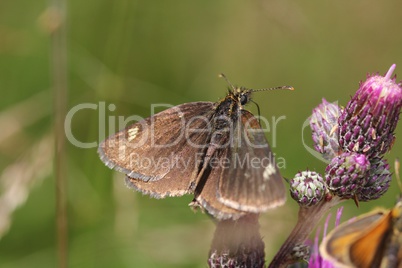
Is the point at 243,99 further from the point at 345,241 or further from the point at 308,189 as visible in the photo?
the point at 345,241

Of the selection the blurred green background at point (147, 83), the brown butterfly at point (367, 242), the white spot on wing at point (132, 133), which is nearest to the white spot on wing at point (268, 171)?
the brown butterfly at point (367, 242)

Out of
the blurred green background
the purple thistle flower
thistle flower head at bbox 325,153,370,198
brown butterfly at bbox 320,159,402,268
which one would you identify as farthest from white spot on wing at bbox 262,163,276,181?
the blurred green background

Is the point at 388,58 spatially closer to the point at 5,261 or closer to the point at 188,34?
the point at 188,34

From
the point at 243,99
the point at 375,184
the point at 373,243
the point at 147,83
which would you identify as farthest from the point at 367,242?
the point at 147,83

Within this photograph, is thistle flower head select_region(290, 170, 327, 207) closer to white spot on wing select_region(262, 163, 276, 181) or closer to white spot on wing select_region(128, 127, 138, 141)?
white spot on wing select_region(262, 163, 276, 181)

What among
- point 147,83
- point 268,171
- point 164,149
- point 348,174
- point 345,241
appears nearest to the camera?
point 345,241

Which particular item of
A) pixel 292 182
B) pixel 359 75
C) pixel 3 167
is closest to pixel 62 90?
pixel 3 167

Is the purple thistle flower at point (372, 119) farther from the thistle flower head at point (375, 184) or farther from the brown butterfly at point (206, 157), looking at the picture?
the brown butterfly at point (206, 157)

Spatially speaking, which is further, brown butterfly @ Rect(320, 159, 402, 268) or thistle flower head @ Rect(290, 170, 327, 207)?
thistle flower head @ Rect(290, 170, 327, 207)
